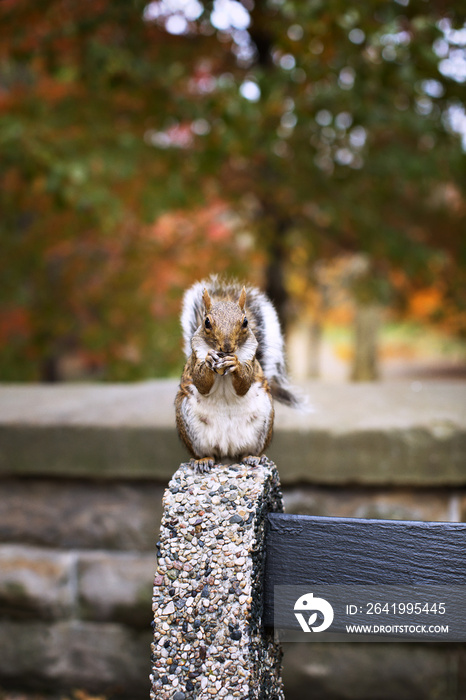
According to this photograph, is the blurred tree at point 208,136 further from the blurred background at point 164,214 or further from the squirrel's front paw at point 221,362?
the squirrel's front paw at point 221,362

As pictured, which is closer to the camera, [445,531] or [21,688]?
[445,531]

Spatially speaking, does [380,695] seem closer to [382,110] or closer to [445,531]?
[445,531]

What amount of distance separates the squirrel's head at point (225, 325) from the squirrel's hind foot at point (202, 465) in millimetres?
244

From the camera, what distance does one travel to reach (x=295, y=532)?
3.43 ft

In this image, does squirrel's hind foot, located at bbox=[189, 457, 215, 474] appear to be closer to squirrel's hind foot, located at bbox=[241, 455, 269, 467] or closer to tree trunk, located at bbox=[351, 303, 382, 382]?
squirrel's hind foot, located at bbox=[241, 455, 269, 467]

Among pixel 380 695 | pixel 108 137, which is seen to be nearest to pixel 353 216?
pixel 108 137

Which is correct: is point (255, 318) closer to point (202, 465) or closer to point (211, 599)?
point (202, 465)

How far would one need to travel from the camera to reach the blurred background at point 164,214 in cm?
216

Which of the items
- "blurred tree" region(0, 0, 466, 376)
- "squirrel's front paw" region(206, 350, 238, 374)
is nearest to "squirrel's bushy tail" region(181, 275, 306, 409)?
"squirrel's front paw" region(206, 350, 238, 374)

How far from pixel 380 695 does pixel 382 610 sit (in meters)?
1.40

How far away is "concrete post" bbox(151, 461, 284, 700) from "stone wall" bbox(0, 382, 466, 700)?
3.44ft

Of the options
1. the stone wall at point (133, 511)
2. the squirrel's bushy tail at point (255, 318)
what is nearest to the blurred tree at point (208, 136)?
the stone wall at point (133, 511)

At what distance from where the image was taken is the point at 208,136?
125 inches

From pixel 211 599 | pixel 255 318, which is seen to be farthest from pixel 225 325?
pixel 211 599
